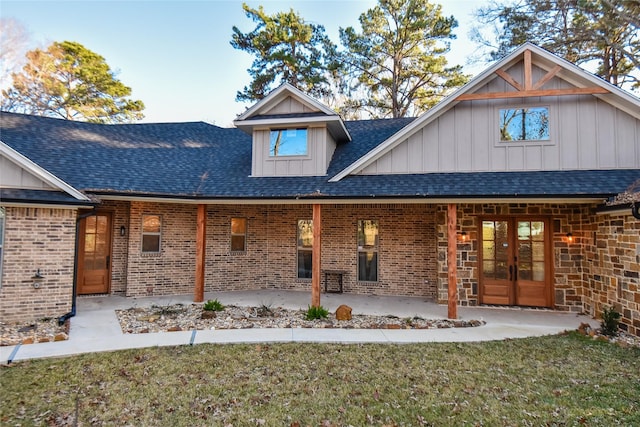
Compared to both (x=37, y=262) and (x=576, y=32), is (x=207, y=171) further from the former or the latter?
(x=576, y=32)

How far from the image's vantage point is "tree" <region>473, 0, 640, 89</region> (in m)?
14.7

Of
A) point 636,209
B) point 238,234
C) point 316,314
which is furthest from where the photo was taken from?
point 238,234

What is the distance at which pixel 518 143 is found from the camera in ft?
27.7

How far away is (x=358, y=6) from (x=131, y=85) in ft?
49.4

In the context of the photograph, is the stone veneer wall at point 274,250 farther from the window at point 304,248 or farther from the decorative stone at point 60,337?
the decorative stone at point 60,337

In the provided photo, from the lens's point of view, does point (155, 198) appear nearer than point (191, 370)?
No

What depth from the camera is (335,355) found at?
18.3 feet

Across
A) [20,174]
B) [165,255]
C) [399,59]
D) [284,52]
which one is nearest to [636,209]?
[165,255]

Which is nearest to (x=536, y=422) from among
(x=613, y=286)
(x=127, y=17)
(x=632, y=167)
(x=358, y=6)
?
(x=613, y=286)

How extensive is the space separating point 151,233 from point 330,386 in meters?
7.61

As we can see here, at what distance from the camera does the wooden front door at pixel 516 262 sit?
878 centimetres

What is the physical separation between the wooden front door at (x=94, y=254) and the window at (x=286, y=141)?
16.8 ft

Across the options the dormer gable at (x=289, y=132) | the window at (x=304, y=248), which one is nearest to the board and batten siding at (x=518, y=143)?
the dormer gable at (x=289, y=132)

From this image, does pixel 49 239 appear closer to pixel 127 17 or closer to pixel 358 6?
pixel 127 17
